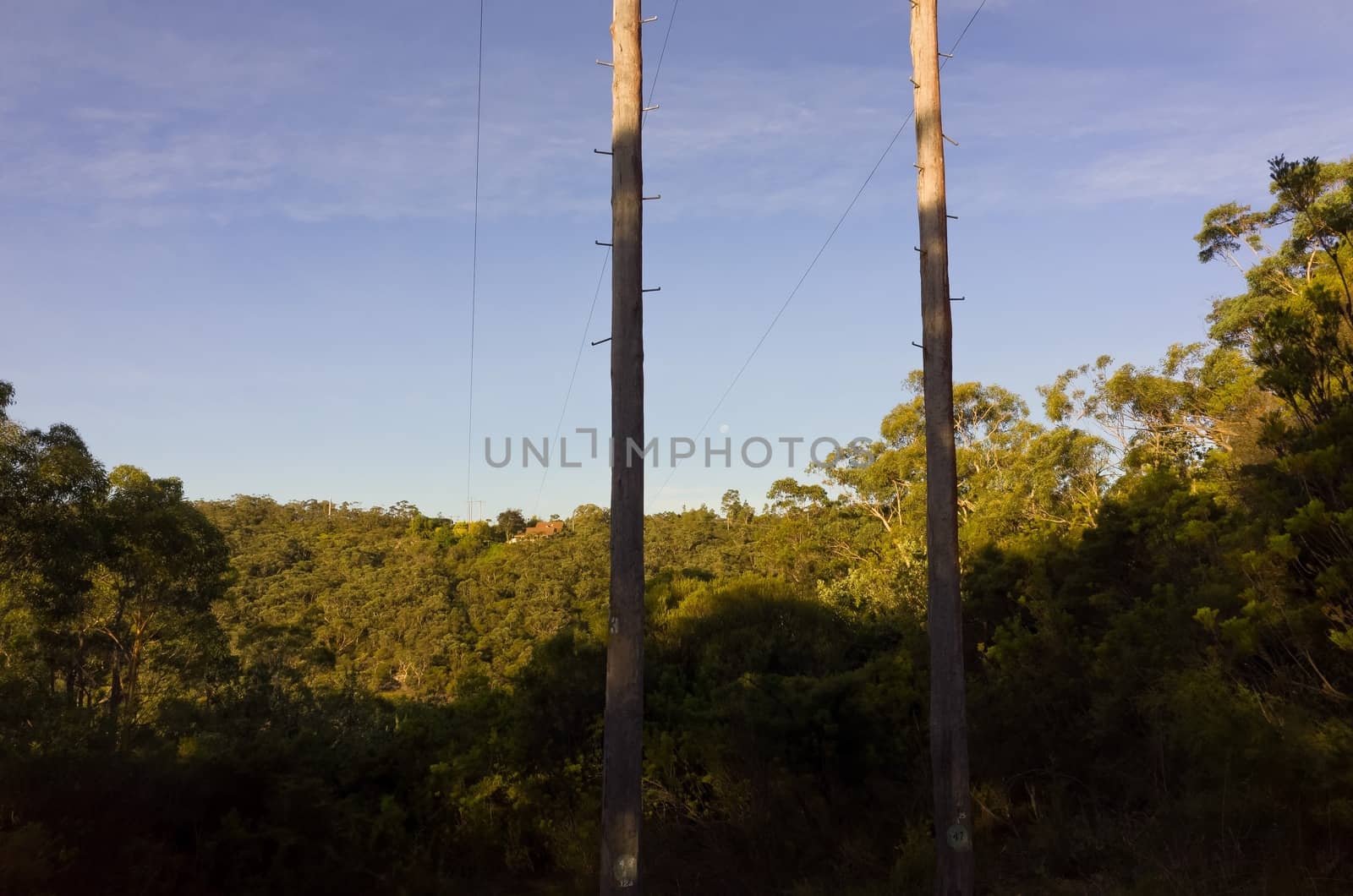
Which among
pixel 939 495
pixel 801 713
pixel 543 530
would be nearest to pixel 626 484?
pixel 939 495

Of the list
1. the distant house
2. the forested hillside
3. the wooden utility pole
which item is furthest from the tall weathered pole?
the distant house

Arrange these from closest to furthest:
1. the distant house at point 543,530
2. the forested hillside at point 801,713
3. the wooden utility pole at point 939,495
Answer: the wooden utility pole at point 939,495 < the forested hillside at point 801,713 < the distant house at point 543,530

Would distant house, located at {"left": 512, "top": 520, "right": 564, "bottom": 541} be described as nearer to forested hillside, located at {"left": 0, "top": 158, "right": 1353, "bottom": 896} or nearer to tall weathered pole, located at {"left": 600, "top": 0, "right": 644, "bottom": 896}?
forested hillside, located at {"left": 0, "top": 158, "right": 1353, "bottom": 896}

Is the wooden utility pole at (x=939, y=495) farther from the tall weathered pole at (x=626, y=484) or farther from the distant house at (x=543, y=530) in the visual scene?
the distant house at (x=543, y=530)

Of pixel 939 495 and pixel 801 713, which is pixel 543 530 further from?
pixel 939 495

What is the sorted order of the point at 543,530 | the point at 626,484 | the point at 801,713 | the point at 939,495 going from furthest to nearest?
1. the point at 543,530
2. the point at 801,713
3. the point at 939,495
4. the point at 626,484

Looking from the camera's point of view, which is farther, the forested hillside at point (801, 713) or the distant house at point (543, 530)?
the distant house at point (543, 530)

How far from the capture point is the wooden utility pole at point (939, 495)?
8.08 m

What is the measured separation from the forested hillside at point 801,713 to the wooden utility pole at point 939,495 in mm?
1817

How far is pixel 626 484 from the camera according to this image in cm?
719

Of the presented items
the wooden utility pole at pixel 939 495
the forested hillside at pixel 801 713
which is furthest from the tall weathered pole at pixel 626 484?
the forested hillside at pixel 801 713

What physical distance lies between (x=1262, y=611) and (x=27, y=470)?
2008cm

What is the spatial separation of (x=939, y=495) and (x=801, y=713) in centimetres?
702

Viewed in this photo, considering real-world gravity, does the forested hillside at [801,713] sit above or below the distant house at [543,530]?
below
